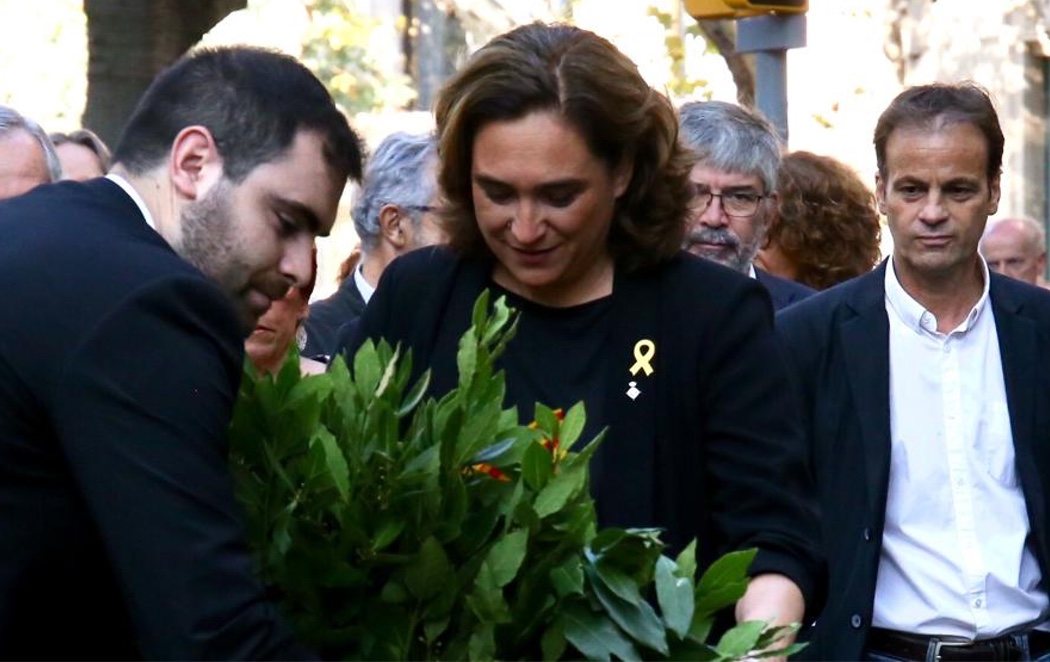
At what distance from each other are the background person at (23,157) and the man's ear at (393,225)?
0.99 m

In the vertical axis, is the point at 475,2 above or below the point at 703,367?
below

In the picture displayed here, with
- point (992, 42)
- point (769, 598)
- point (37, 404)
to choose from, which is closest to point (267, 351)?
point (769, 598)

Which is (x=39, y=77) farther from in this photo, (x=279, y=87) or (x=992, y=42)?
(x=279, y=87)

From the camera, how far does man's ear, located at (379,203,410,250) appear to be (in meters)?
6.82

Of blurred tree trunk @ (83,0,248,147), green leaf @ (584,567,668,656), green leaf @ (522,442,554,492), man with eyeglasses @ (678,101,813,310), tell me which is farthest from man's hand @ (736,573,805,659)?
blurred tree trunk @ (83,0,248,147)

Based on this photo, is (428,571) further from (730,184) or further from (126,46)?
(126,46)

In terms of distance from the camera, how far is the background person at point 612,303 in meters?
4.07

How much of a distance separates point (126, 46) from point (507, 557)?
6.33m

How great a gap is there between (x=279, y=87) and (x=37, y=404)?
0.66 meters

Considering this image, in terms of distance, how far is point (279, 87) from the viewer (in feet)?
10.7

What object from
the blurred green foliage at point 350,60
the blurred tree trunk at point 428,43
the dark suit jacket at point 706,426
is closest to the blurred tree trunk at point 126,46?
the dark suit jacket at point 706,426

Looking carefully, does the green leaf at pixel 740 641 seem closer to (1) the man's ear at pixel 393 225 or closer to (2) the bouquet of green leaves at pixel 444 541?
(2) the bouquet of green leaves at pixel 444 541

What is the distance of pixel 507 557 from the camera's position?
10.1ft

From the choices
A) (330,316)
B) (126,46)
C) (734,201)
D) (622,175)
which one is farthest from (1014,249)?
(622,175)
